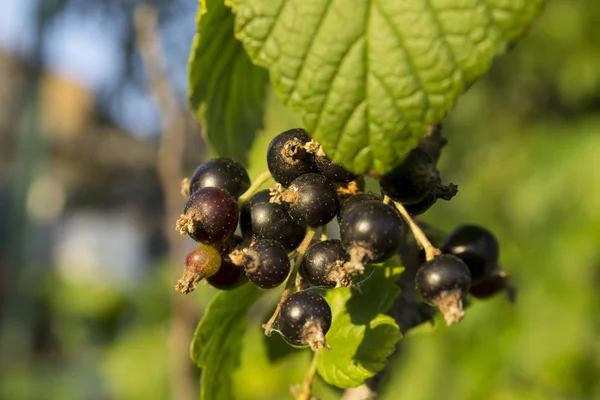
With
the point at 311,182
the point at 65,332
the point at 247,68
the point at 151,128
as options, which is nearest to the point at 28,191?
the point at 151,128

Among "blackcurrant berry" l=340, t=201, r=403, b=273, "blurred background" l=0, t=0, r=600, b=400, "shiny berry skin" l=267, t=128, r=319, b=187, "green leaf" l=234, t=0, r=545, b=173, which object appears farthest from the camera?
"blurred background" l=0, t=0, r=600, b=400

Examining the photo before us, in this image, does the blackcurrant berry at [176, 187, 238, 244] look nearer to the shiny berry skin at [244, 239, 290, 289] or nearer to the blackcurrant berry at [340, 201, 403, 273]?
the shiny berry skin at [244, 239, 290, 289]

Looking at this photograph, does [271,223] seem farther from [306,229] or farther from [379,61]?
[379,61]

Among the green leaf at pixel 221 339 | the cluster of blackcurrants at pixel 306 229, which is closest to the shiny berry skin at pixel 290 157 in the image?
the cluster of blackcurrants at pixel 306 229

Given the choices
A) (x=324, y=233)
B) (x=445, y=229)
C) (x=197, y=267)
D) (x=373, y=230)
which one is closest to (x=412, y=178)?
(x=373, y=230)

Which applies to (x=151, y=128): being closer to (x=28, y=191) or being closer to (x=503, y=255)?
(x=28, y=191)

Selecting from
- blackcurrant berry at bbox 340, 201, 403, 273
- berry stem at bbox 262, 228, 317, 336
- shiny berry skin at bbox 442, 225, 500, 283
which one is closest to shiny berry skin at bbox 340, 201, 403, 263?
blackcurrant berry at bbox 340, 201, 403, 273
